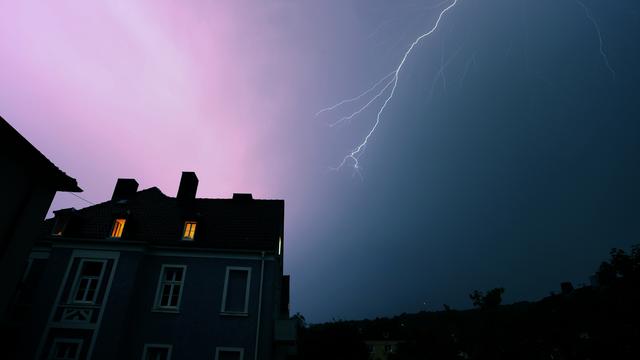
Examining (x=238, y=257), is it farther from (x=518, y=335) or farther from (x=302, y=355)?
(x=302, y=355)

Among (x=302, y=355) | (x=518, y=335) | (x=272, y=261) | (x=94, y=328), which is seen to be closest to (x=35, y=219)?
(x=94, y=328)

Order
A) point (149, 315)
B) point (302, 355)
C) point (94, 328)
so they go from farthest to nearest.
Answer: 1. point (302, 355)
2. point (149, 315)
3. point (94, 328)

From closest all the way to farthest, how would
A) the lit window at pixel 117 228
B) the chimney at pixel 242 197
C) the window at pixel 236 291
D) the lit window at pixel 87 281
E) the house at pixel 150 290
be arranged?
the house at pixel 150 290, the lit window at pixel 87 281, the window at pixel 236 291, the lit window at pixel 117 228, the chimney at pixel 242 197

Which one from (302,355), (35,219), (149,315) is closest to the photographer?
(35,219)

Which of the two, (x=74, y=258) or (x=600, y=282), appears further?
(x=600, y=282)

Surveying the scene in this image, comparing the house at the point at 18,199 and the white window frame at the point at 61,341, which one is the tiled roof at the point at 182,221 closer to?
the white window frame at the point at 61,341

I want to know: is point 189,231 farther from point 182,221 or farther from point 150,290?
point 150,290

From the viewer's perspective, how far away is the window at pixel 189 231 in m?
18.3

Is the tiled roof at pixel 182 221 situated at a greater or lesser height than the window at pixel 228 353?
greater

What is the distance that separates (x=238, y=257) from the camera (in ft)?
58.3

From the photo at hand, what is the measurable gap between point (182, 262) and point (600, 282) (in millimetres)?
23915

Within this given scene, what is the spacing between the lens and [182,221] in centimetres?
1894

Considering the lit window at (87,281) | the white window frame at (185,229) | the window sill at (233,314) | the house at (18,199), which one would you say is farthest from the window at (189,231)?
the house at (18,199)

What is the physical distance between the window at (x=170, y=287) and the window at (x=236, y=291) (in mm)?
2309
